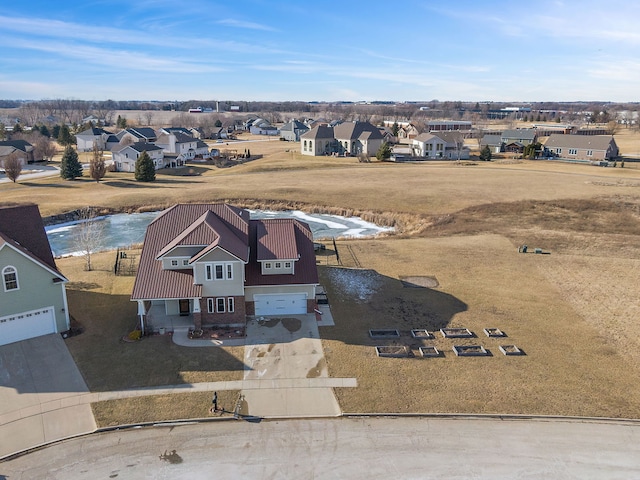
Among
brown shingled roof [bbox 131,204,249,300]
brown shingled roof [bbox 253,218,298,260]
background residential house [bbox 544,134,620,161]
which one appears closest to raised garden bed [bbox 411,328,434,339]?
brown shingled roof [bbox 253,218,298,260]

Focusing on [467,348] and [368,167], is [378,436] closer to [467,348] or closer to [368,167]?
[467,348]

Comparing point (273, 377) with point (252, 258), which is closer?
point (273, 377)

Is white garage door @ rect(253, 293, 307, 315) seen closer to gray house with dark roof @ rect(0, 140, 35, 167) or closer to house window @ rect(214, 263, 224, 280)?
house window @ rect(214, 263, 224, 280)

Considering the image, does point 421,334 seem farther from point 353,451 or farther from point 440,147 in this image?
point 440,147

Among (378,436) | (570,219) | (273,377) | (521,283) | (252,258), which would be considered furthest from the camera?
(570,219)

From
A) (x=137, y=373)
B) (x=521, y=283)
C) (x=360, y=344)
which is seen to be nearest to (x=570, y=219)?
(x=521, y=283)

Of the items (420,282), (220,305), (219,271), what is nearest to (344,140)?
(420,282)

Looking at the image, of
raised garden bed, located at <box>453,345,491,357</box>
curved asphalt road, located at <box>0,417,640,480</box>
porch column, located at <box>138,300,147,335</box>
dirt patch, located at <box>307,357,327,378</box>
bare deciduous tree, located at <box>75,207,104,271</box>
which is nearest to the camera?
curved asphalt road, located at <box>0,417,640,480</box>
